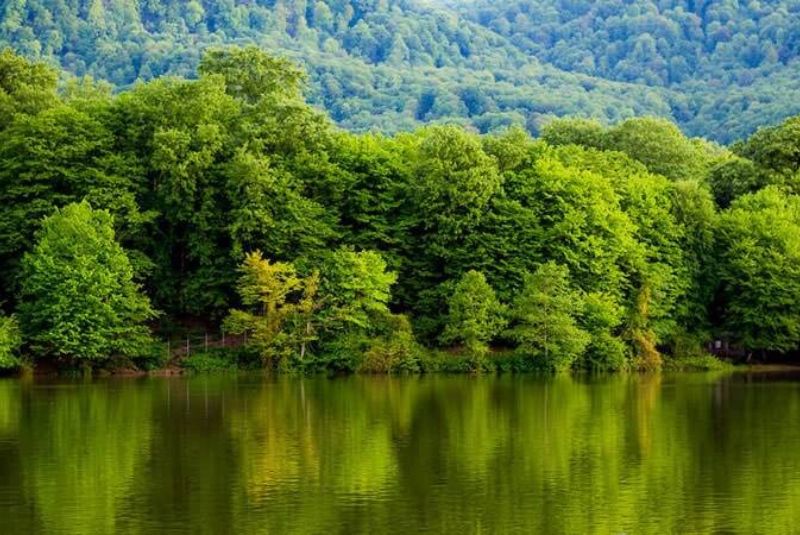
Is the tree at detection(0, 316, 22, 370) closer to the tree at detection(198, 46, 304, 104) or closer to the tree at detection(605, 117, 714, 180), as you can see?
the tree at detection(198, 46, 304, 104)

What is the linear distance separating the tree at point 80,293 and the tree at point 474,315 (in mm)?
14215

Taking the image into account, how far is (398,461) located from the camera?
104 ft

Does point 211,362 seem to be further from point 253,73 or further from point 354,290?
point 253,73

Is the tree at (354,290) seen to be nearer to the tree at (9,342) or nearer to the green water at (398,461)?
the green water at (398,461)

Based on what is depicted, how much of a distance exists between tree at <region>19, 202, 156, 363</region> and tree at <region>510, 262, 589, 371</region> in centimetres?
1749

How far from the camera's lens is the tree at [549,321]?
61.7m

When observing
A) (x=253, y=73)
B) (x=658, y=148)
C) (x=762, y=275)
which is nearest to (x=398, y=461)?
(x=762, y=275)

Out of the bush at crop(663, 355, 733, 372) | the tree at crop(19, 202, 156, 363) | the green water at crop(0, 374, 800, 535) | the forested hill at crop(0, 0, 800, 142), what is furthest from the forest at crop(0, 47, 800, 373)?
the forested hill at crop(0, 0, 800, 142)

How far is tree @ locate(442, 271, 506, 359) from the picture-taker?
61750 mm

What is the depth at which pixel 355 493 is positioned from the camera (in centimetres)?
2761

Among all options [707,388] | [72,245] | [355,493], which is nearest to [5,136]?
[72,245]

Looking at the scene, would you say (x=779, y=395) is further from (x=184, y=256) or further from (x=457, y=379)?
(x=184, y=256)

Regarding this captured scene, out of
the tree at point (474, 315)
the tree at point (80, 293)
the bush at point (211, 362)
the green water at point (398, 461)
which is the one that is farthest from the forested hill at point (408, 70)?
the green water at point (398, 461)

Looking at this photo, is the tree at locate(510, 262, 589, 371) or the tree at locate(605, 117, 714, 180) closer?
the tree at locate(510, 262, 589, 371)
